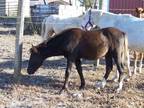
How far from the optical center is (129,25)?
1034 cm

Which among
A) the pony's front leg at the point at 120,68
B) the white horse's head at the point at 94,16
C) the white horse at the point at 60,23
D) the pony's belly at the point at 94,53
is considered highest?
the white horse's head at the point at 94,16

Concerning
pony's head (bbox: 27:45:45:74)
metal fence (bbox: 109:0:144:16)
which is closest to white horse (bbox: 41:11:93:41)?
pony's head (bbox: 27:45:45:74)

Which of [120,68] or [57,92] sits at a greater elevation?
[120,68]

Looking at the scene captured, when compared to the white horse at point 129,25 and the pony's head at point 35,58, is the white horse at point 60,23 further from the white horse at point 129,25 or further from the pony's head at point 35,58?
the pony's head at point 35,58

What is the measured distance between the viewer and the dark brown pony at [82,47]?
8.88 m

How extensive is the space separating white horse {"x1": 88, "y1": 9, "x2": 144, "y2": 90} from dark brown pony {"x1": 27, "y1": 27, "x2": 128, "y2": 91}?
980mm

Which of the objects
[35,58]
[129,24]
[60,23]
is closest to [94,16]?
[129,24]

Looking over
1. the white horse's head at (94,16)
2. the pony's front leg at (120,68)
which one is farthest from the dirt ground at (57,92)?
the white horse's head at (94,16)

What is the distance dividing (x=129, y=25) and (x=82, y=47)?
6.12 feet

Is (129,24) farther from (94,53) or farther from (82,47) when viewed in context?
(82,47)

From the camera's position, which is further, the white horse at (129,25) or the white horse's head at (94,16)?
the white horse's head at (94,16)

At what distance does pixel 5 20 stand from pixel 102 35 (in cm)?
1780

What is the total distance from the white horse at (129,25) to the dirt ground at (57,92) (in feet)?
2.65

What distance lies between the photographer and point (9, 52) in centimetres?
1370
